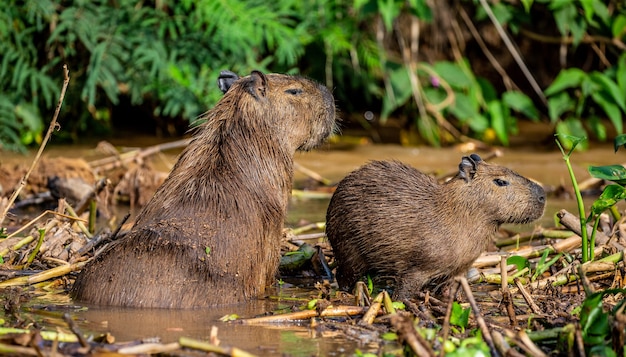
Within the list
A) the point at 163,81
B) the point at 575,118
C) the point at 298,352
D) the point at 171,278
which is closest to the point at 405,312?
the point at 298,352

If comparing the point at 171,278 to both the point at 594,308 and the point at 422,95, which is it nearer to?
the point at 594,308

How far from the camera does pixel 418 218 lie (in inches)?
200

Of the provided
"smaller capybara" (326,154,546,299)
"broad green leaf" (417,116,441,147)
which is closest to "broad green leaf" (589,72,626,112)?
"broad green leaf" (417,116,441,147)

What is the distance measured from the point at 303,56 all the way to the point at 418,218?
19.3ft

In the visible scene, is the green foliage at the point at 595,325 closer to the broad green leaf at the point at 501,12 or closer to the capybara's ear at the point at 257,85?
the capybara's ear at the point at 257,85

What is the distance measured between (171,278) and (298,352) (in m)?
0.88

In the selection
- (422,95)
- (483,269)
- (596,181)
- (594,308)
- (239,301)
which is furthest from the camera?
(422,95)

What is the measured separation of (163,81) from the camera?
948cm

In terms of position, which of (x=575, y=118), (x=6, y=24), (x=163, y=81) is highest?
(x=6, y=24)

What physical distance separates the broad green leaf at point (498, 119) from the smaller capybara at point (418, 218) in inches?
196

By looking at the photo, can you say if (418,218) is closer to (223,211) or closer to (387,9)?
(223,211)

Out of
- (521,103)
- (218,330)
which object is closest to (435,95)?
(521,103)

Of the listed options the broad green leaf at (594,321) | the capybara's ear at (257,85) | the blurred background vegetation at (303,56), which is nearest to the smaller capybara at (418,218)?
the capybara's ear at (257,85)

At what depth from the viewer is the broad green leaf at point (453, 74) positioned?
10.2m
